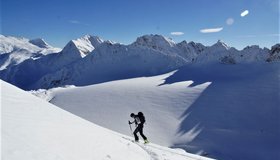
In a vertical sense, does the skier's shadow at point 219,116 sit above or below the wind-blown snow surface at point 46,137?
below

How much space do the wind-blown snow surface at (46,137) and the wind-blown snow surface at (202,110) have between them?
20.5m

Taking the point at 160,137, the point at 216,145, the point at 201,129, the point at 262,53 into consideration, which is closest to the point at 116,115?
the point at 160,137

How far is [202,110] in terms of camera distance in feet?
144

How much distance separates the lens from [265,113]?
41344mm

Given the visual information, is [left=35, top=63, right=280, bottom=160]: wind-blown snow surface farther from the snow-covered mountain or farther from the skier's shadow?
the snow-covered mountain

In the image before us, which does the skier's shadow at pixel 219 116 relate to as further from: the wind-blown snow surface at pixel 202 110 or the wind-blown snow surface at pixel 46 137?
the wind-blown snow surface at pixel 46 137

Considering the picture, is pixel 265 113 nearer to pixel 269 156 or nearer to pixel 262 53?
pixel 269 156

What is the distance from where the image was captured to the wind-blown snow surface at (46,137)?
8328 mm

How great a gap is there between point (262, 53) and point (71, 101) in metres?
120

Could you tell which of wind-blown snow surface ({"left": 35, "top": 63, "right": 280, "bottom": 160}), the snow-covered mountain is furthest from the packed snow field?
the snow-covered mountain

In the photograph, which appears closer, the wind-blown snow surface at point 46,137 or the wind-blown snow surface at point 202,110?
the wind-blown snow surface at point 46,137

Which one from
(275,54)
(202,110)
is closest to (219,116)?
(202,110)

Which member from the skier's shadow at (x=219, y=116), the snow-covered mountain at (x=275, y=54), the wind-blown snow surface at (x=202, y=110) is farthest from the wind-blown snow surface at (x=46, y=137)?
the snow-covered mountain at (x=275, y=54)

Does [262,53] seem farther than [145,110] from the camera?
Yes
